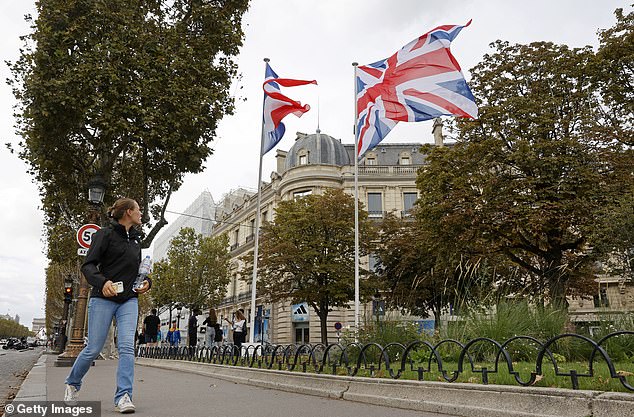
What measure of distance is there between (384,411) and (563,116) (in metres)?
17.5

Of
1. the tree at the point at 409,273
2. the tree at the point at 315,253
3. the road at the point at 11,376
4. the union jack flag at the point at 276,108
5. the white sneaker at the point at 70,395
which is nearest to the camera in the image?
the white sneaker at the point at 70,395

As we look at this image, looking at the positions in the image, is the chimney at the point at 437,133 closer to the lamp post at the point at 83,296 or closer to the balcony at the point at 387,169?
the balcony at the point at 387,169

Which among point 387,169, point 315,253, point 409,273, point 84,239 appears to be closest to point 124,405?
point 84,239

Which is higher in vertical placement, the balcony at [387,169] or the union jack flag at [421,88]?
the balcony at [387,169]

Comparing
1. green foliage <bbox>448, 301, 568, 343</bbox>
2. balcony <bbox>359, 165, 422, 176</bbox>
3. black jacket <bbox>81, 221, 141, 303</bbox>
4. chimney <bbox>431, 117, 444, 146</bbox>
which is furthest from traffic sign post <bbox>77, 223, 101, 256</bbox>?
chimney <bbox>431, 117, 444, 146</bbox>

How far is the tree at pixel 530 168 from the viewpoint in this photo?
1759cm

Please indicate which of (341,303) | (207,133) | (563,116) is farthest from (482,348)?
(341,303)

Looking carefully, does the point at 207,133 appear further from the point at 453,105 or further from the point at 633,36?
the point at 633,36

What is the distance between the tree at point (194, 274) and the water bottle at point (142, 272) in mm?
39368

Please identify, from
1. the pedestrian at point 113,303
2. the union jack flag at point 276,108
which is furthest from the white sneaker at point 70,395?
the union jack flag at point 276,108

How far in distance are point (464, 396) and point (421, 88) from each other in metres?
9.55

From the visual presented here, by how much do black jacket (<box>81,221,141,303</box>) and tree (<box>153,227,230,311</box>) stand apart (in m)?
39.4

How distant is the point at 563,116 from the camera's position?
19266 millimetres

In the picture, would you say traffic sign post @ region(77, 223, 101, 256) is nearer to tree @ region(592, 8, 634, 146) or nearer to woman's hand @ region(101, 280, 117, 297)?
woman's hand @ region(101, 280, 117, 297)
